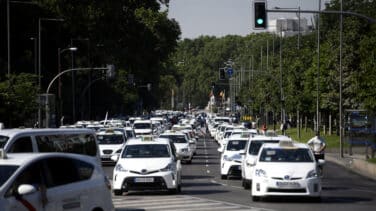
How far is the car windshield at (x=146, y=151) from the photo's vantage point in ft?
99.4

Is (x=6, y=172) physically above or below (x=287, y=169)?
above

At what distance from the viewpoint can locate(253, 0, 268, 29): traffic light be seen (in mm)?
35125

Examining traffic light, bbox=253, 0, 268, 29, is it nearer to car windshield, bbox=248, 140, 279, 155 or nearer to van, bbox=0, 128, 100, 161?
car windshield, bbox=248, 140, 279, 155

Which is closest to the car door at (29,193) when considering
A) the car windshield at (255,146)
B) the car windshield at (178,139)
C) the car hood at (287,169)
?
the car hood at (287,169)

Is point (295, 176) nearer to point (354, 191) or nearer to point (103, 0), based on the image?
point (354, 191)

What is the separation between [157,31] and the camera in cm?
11906

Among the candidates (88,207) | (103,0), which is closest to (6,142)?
(88,207)

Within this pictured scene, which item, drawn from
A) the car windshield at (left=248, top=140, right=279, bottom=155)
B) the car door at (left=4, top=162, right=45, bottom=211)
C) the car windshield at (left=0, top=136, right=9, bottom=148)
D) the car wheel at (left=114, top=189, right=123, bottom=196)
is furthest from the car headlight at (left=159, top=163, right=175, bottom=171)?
the car door at (left=4, top=162, right=45, bottom=211)

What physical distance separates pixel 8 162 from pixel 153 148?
17.0 metres

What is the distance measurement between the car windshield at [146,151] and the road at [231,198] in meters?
1.06

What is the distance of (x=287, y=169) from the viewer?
26.5 meters

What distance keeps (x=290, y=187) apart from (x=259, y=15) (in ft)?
33.9

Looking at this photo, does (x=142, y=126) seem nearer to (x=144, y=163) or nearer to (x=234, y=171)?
(x=234, y=171)

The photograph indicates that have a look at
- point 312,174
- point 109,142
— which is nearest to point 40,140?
point 312,174
